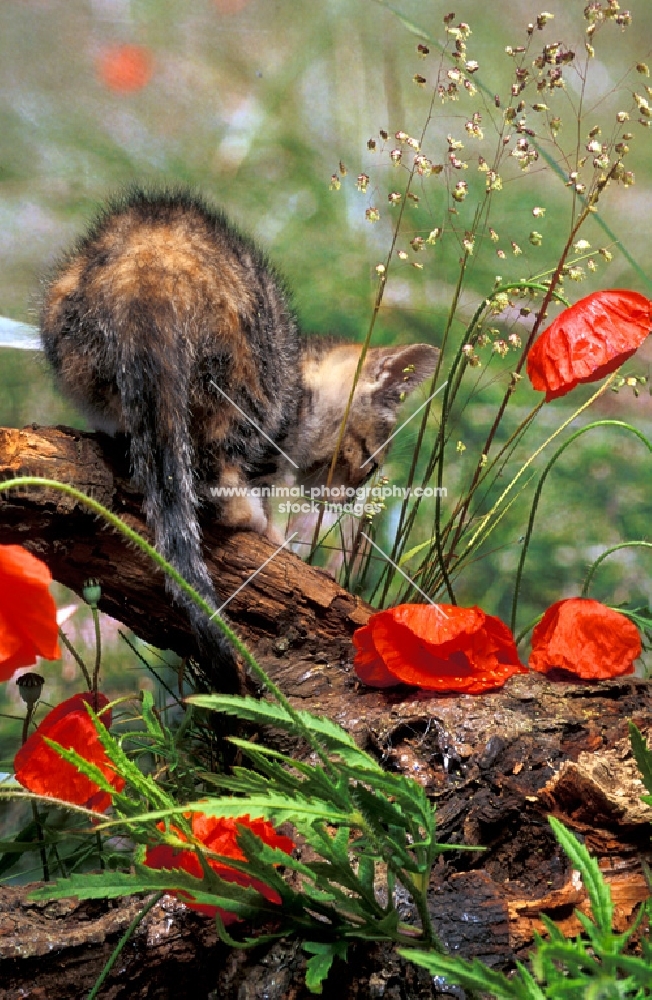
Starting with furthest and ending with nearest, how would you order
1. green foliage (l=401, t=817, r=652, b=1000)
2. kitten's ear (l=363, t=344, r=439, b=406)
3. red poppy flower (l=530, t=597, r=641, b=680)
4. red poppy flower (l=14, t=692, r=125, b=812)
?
1. kitten's ear (l=363, t=344, r=439, b=406)
2. red poppy flower (l=530, t=597, r=641, b=680)
3. red poppy flower (l=14, t=692, r=125, b=812)
4. green foliage (l=401, t=817, r=652, b=1000)

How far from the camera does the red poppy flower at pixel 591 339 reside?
42.0 inches

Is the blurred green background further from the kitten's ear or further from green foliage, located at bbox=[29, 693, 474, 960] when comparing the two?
green foliage, located at bbox=[29, 693, 474, 960]

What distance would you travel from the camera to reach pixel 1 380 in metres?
1.91

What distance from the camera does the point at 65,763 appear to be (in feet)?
3.50

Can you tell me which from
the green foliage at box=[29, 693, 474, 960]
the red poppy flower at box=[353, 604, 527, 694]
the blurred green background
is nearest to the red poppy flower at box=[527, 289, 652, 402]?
the red poppy flower at box=[353, 604, 527, 694]

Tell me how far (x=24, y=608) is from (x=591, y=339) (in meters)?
0.75

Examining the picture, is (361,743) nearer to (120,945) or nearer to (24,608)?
(120,945)

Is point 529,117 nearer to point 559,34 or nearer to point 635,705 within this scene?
point 559,34

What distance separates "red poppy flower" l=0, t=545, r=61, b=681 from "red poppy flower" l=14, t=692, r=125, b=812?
363 mm

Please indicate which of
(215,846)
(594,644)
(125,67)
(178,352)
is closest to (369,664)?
(594,644)

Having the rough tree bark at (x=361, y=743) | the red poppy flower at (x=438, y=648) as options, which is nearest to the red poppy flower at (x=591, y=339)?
the red poppy flower at (x=438, y=648)

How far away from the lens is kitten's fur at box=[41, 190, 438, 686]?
125cm

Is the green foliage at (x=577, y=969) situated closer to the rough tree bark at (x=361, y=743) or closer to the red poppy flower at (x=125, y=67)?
the rough tree bark at (x=361, y=743)

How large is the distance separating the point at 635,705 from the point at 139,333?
2.89 feet
